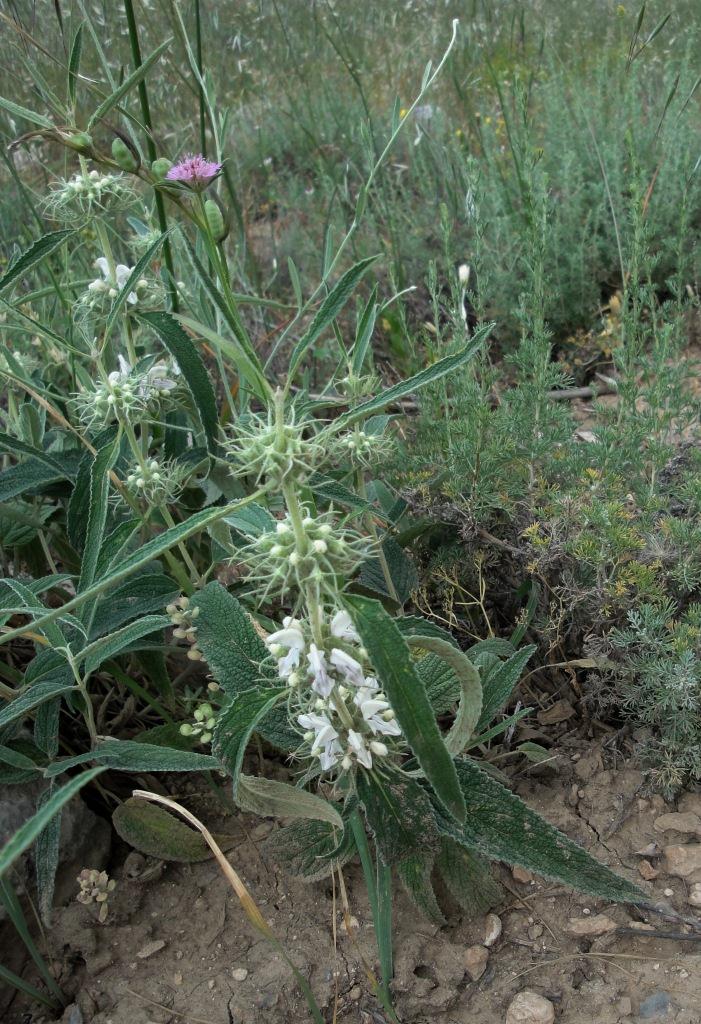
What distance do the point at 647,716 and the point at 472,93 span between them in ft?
13.2

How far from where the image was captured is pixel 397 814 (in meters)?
1.10

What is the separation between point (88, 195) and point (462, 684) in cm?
94

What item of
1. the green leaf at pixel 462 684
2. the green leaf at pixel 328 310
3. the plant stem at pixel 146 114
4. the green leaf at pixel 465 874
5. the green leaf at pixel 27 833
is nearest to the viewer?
the green leaf at pixel 27 833

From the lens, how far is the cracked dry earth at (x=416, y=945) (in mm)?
1249

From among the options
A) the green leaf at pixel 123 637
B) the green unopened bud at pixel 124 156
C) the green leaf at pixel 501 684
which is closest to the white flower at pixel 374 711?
the green leaf at pixel 501 684

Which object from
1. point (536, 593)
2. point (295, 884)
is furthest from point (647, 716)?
point (295, 884)

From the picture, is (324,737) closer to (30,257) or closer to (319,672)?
(319,672)

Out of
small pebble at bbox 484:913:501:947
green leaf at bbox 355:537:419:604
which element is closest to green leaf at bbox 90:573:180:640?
green leaf at bbox 355:537:419:604

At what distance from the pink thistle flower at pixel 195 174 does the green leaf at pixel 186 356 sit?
0.68 feet

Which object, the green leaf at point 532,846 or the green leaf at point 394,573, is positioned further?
the green leaf at point 394,573

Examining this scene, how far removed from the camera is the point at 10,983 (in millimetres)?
1338

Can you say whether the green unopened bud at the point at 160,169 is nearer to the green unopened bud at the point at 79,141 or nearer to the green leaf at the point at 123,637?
the green unopened bud at the point at 79,141

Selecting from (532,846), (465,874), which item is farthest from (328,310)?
(465,874)

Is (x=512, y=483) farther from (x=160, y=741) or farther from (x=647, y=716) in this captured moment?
(x=160, y=741)
